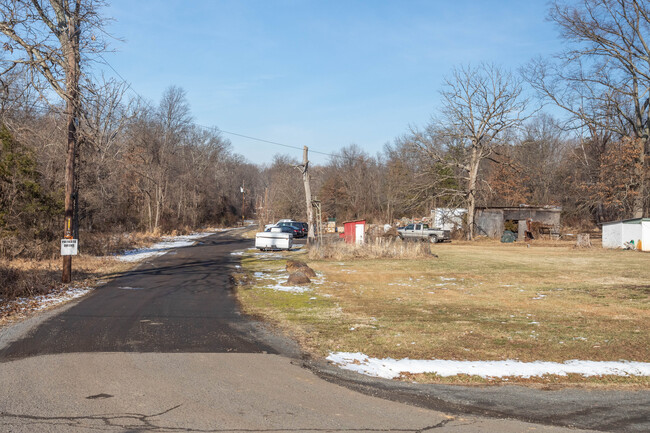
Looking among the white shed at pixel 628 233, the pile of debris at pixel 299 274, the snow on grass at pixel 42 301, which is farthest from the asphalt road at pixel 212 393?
the white shed at pixel 628 233

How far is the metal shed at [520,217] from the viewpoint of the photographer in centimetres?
4662

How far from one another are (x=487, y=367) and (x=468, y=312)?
4.88m

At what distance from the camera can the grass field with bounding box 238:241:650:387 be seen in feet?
28.1

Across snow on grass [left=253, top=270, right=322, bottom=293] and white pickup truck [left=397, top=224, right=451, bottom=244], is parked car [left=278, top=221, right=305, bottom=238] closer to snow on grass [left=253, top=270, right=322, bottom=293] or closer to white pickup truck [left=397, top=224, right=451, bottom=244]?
white pickup truck [left=397, top=224, right=451, bottom=244]

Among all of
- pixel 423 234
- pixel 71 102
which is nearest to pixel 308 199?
pixel 423 234

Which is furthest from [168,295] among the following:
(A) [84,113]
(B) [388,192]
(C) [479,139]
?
(B) [388,192]

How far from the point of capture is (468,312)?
12.2 m

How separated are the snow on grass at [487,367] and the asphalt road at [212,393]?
0.47 meters

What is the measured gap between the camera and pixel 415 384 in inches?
265

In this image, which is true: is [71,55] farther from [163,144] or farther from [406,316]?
[163,144]

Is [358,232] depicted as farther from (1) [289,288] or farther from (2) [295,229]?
(2) [295,229]

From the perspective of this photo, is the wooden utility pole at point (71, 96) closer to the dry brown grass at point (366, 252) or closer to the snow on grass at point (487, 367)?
the snow on grass at point (487, 367)

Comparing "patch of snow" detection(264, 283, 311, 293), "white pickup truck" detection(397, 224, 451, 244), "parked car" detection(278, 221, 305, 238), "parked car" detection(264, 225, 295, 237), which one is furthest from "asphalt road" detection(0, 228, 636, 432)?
"parked car" detection(278, 221, 305, 238)

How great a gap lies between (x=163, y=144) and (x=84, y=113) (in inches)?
1782
